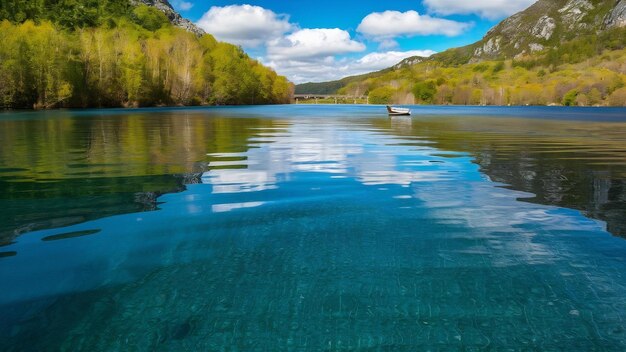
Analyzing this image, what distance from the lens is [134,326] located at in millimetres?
4348

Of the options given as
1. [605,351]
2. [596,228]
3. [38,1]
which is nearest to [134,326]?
[605,351]

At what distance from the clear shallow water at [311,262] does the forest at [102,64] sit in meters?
74.7

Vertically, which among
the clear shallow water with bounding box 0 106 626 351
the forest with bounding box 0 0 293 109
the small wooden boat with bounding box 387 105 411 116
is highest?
the forest with bounding box 0 0 293 109

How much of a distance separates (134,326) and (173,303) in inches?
20.8

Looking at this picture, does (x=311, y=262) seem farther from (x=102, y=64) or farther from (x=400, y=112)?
(x=102, y=64)

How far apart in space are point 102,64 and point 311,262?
9454 cm

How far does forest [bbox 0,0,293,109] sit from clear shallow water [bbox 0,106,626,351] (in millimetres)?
74739

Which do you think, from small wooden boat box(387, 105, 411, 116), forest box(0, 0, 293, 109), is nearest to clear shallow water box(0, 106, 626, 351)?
small wooden boat box(387, 105, 411, 116)

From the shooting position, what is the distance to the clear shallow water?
13.9 ft

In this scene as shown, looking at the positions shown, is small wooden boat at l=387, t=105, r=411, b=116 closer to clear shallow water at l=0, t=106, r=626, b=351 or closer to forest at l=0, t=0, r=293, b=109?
clear shallow water at l=0, t=106, r=626, b=351

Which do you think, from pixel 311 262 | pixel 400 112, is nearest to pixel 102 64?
pixel 400 112

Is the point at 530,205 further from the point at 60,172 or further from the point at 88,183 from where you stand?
the point at 60,172

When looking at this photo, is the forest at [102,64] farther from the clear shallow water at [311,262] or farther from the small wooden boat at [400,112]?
the clear shallow water at [311,262]

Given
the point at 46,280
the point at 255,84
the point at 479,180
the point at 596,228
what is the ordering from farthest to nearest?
the point at 255,84 → the point at 479,180 → the point at 596,228 → the point at 46,280
